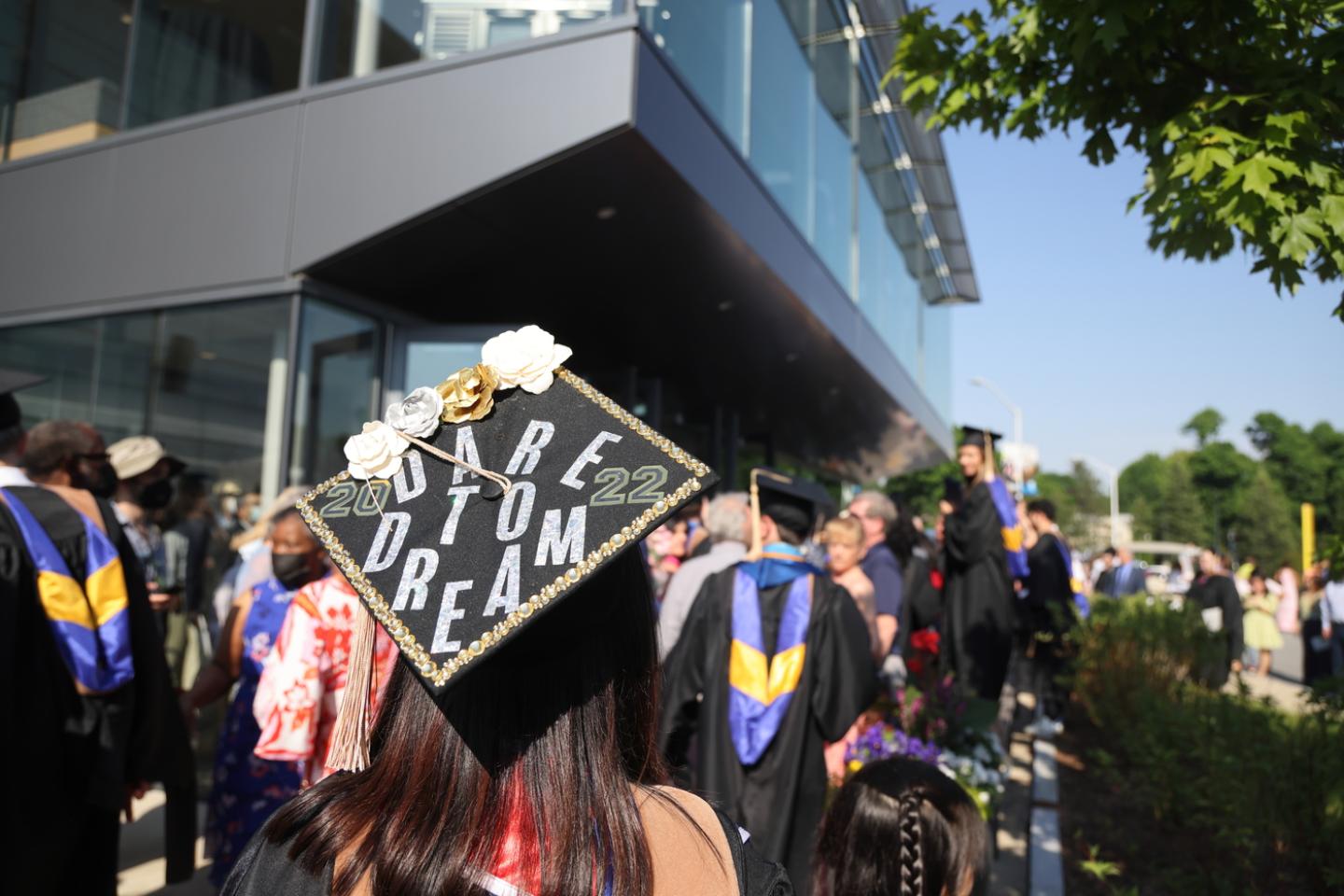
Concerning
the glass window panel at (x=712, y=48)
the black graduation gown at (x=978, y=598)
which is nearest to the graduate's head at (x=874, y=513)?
the black graduation gown at (x=978, y=598)

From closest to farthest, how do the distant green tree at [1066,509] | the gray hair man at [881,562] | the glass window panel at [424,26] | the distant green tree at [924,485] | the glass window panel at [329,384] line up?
the gray hair man at [881,562] < the glass window panel at [424,26] < the glass window panel at [329,384] < the distant green tree at [1066,509] < the distant green tree at [924,485]

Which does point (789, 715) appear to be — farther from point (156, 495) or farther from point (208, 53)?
point (208, 53)

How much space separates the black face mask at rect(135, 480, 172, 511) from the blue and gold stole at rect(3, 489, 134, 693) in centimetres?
240

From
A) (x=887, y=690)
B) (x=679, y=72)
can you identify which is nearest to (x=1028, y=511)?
(x=887, y=690)

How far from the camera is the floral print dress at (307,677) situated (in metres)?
2.97

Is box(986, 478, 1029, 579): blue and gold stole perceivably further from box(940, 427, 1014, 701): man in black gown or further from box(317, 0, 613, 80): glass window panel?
box(317, 0, 613, 80): glass window panel

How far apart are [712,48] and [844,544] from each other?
5377 mm

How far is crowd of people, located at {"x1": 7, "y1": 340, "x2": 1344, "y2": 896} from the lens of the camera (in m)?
1.11

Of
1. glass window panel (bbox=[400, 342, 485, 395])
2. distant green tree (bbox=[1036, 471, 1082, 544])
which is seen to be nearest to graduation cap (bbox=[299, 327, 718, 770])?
glass window panel (bbox=[400, 342, 485, 395])

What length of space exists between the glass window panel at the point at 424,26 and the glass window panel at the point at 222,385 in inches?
76.6

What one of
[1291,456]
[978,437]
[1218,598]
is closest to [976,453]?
[978,437]

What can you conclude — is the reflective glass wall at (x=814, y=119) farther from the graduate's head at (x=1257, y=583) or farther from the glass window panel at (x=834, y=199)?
the graduate's head at (x=1257, y=583)

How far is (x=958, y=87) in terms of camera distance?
138 inches

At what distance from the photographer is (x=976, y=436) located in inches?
233
